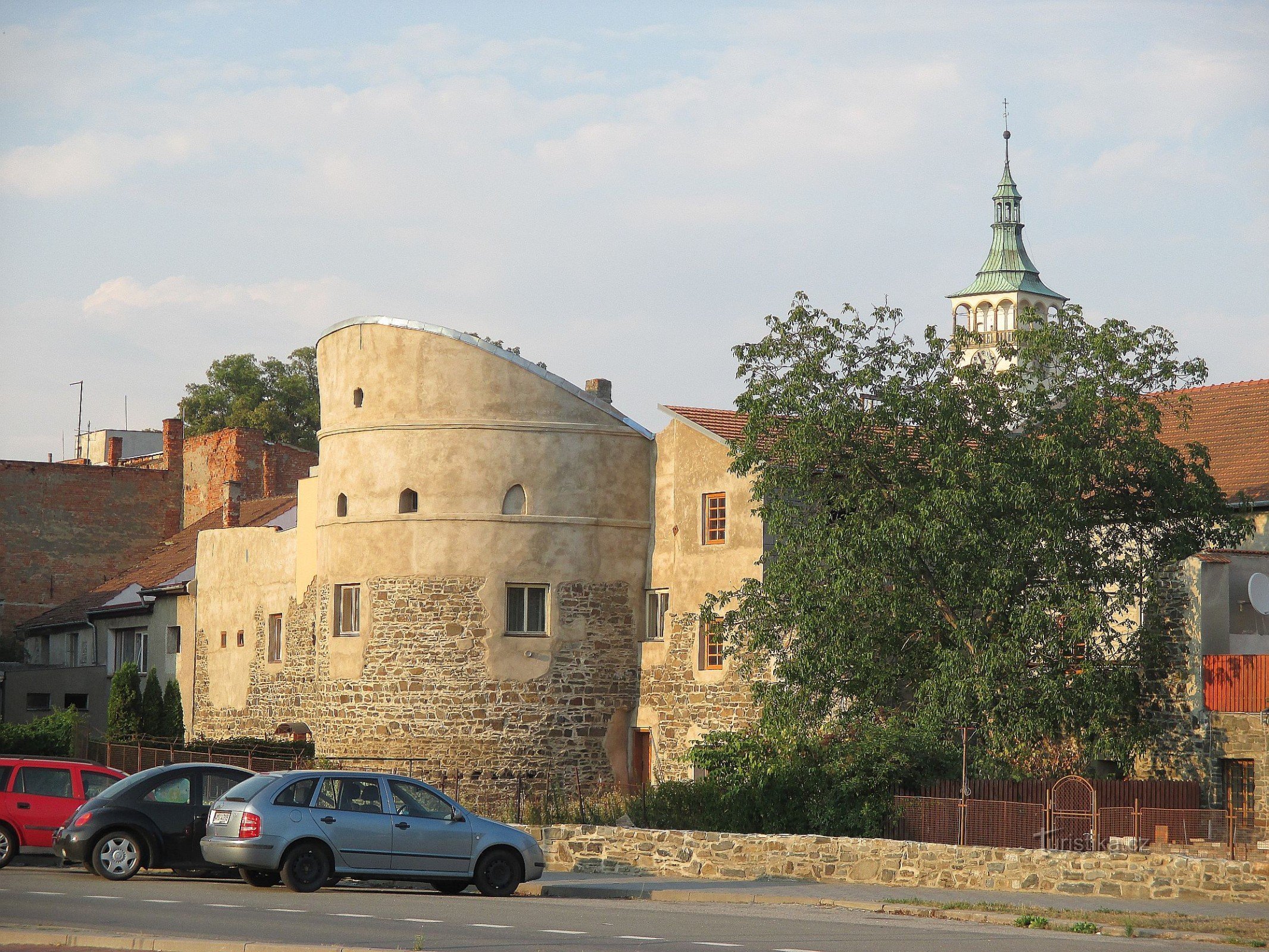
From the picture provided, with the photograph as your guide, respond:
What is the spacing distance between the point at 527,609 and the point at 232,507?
2112cm

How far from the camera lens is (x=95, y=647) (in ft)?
181

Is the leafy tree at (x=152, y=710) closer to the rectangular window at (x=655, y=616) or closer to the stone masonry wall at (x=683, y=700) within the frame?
the rectangular window at (x=655, y=616)

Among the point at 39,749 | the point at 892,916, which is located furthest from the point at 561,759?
the point at 892,916

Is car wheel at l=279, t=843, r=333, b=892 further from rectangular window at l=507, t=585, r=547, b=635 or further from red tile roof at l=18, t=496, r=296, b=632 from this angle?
red tile roof at l=18, t=496, r=296, b=632

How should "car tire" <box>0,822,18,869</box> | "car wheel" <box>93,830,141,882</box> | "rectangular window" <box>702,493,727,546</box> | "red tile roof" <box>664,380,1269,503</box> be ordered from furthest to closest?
"rectangular window" <box>702,493,727,546</box> < "red tile roof" <box>664,380,1269,503</box> < "car tire" <box>0,822,18,869</box> < "car wheel" <box>93,830,141,882</box>

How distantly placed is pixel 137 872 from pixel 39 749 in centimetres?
1741

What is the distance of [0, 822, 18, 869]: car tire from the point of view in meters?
22.9

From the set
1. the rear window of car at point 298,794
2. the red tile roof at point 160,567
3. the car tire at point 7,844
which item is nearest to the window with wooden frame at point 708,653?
the car tire at point 7,844

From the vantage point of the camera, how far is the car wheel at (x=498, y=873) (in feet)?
68.5

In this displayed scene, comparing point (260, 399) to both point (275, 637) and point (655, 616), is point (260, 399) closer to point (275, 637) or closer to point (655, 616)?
point (275, 637)

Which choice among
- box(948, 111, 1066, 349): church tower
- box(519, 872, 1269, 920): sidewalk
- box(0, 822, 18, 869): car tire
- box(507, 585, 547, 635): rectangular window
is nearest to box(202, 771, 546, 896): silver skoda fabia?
box(519, 872, 1269, 920): sidewalk

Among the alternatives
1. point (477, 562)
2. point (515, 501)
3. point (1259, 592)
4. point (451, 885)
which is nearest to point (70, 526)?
point (477, 562)

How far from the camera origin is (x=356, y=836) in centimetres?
2012

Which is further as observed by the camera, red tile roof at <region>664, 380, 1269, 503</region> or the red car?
red tile roof at <region>664, 380, 1269, 503</region>
